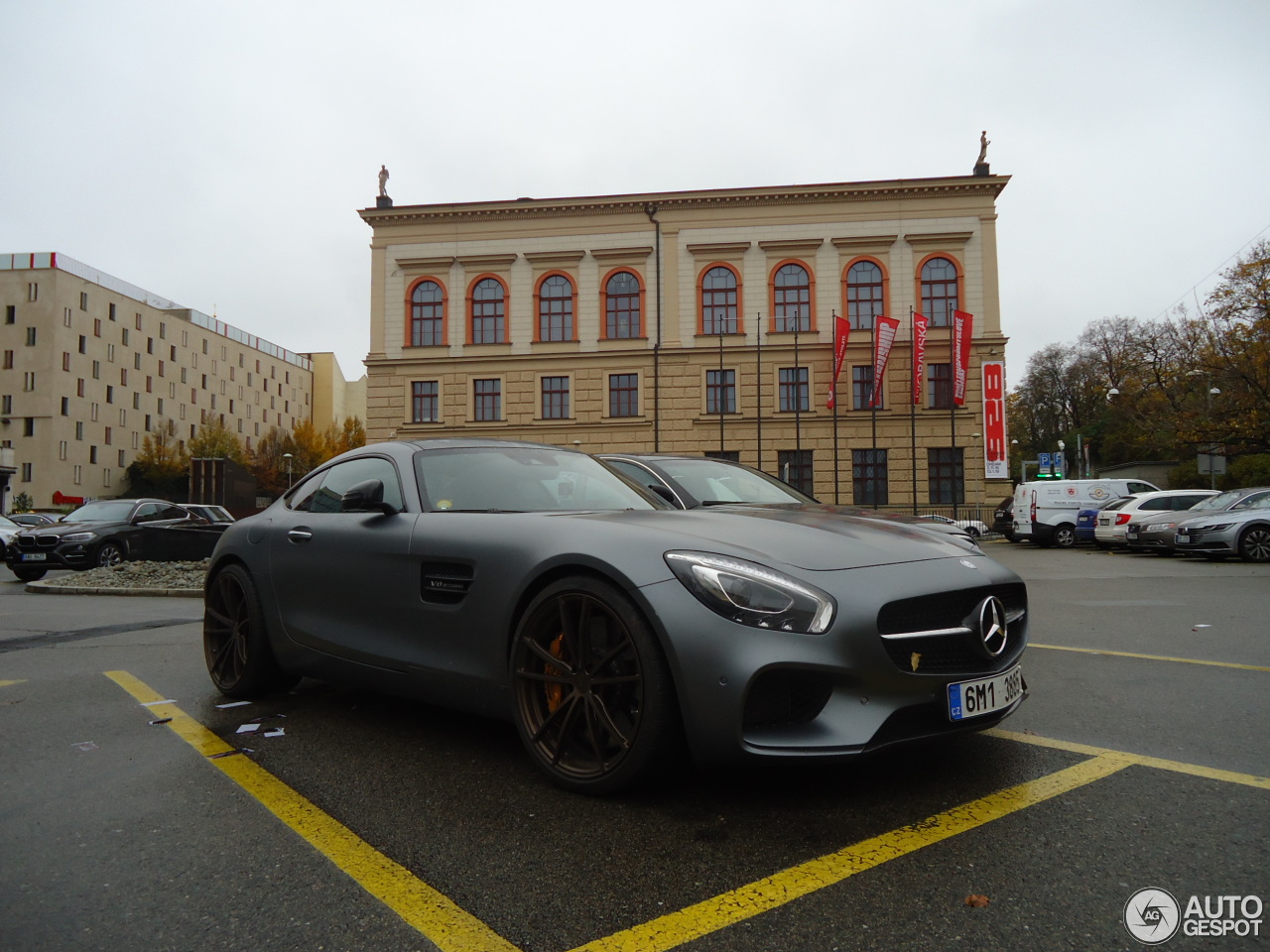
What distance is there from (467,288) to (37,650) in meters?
34.5

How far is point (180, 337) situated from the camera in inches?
2953

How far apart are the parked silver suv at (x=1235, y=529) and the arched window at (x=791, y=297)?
22.9m

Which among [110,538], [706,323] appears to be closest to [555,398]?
[706,323]

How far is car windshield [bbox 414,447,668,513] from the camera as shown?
3.98 m

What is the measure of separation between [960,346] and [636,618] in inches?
1343

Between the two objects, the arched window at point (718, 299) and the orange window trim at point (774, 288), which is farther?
the arched window at point (718, 299)

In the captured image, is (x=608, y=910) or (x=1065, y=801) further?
(x=1065, y=801)

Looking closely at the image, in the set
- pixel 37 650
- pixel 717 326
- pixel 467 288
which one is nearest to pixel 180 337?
pixel 467 288

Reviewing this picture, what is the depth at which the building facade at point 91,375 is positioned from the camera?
59.7 meters

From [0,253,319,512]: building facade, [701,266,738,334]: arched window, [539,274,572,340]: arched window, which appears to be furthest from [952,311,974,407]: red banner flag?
[0,253,319,512]: building facade

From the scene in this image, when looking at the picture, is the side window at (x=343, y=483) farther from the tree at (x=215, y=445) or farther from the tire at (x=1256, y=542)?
the tree at (x=215, y=445)

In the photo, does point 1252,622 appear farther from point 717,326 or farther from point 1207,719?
point 717,326

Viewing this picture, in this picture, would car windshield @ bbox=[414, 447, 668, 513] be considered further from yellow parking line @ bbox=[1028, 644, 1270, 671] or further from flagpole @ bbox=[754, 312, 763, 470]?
flagpole @ bbox=[754, 312, 763, 470]
